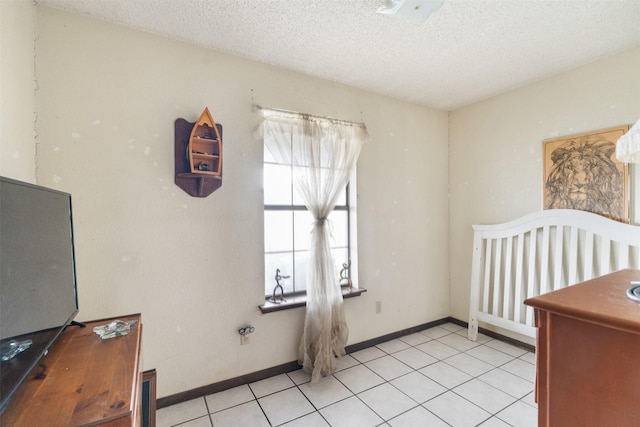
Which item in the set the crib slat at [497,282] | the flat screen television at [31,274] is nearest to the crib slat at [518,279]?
the crib slat at [497,282]

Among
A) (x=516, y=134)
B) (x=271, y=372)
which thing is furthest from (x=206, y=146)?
(x=516, y=134)

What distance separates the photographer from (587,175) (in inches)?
90.1

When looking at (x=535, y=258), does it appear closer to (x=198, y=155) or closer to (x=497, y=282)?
(x=497, y=282)

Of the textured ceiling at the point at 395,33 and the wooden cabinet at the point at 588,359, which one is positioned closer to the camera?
the wooden cabinet at the point at 588,359

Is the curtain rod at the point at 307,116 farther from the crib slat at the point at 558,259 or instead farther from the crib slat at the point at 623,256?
the crib slat at the point at 623,256

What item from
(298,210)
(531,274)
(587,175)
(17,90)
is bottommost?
(531,274)

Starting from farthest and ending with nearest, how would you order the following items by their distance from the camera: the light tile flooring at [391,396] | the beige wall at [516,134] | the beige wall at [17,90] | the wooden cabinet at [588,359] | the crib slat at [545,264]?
the crib slat at [545,264], the beige wall at [516,134], the light tile flooring at [391,396], the beige wall at [17,90], the wooden cabinet at [588,359]

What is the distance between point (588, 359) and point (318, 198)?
5.98 ft

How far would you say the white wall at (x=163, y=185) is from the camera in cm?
169

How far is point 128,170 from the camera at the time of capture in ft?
5.98

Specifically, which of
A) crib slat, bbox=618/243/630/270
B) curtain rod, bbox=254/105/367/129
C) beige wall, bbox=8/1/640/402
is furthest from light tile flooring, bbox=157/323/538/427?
curtain rod, bbox=254/105/367/129

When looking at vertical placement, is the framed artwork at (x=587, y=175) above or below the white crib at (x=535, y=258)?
above

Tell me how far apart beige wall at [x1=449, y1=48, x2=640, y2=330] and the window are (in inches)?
66.0

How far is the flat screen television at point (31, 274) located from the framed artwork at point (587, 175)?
11.0 feet
